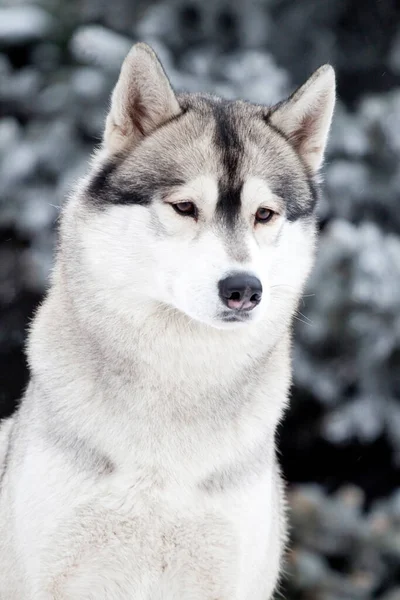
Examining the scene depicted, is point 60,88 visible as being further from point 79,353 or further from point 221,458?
point 221,458

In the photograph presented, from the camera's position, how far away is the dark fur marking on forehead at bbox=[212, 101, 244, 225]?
292 centimetres

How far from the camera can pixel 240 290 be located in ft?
8.95

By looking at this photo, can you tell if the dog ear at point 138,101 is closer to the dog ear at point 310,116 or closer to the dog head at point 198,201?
the dog head at point 198,201

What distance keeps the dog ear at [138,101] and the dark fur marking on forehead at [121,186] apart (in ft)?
0.30

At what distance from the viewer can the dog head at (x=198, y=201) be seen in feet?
9.25

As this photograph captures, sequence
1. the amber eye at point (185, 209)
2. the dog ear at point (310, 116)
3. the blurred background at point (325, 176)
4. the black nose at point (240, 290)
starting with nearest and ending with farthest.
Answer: the black nose at point (240, 290), the amber eye at point (185, 209), the dog ear at point (310, 116), the blurred background at point (325, 176)

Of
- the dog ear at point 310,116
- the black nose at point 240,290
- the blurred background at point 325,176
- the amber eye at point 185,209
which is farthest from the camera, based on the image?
the blurred background at point 325,176

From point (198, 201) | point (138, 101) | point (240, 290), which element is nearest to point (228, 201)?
point (198, 201)

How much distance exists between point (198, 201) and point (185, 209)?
0.05 metres

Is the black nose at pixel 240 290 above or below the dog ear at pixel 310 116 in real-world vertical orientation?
below

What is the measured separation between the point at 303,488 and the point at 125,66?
2955 millimetres

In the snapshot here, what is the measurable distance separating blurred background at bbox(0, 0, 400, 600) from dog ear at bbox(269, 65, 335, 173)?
5.09ft

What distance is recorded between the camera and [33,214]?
5.18m

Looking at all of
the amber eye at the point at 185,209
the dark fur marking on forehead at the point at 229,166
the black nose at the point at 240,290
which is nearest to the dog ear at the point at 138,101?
the dark fur marking on forehead at the point at 229,166
